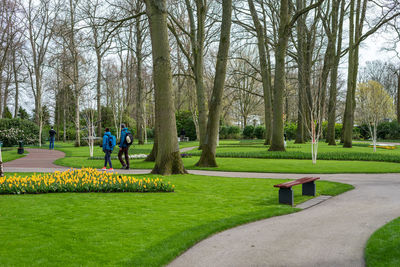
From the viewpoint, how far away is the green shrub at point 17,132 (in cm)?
3282

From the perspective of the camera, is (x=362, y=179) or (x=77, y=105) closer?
(x=362, y=179)

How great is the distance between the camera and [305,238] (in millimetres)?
5121

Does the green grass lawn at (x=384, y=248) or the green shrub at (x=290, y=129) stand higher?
the green shrub at (x=290, y=129)

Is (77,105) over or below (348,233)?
over

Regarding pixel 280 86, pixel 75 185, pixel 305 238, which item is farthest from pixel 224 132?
pixel 305 238

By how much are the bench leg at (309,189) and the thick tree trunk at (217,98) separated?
6255mm

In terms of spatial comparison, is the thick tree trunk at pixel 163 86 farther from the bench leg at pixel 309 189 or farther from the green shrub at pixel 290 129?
the green shrub at pixel 290 129

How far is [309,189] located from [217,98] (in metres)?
6.98

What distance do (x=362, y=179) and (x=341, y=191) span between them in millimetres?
2716

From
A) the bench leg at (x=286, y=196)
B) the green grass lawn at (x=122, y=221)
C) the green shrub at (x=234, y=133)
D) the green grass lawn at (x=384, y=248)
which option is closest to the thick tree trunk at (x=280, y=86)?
the green grass lawn at (x=122, y=221)

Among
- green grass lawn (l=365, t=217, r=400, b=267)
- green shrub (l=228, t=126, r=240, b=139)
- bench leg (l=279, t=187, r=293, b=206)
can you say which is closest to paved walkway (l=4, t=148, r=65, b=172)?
bench leg (l=279, t=187, r=293, b=206)

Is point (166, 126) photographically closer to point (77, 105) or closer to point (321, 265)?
point (321, 265)

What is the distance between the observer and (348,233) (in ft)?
17.6

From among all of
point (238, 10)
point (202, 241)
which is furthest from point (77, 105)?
point (202, 241)
